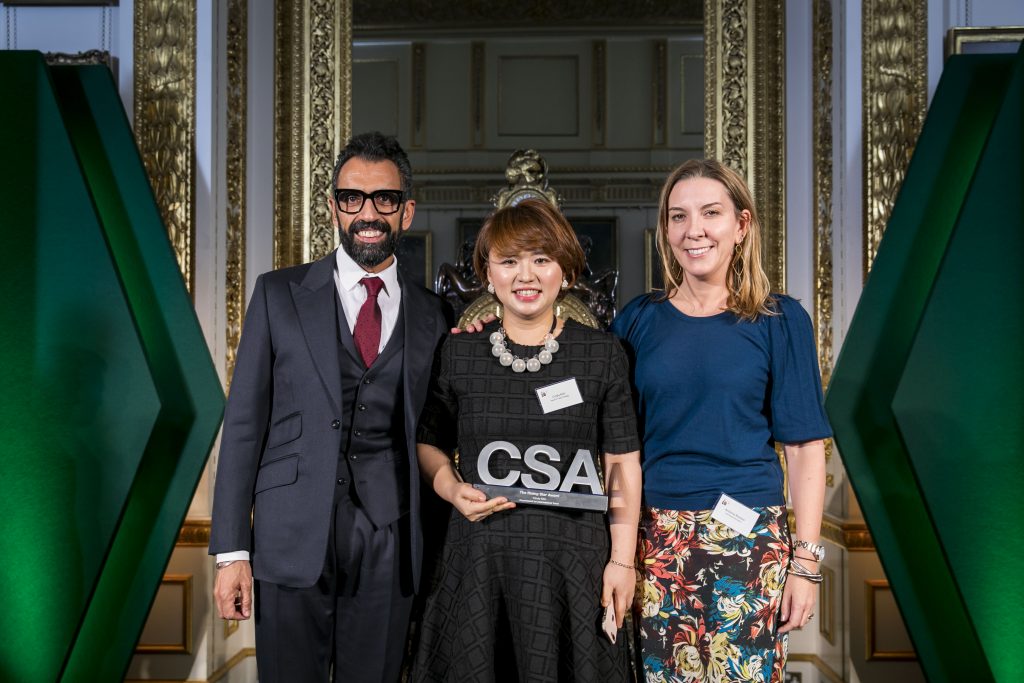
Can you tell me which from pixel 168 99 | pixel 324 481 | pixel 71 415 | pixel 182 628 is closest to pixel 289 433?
pixel 324 481

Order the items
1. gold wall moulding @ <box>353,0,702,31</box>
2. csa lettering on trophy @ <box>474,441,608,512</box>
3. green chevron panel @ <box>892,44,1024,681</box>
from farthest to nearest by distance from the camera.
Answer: gold wall moulding @ <box>353,0,702,31</box> < green chevron panel @ <box>892,44,1024,681</box> < csa lettering on trophy @ <box>474,441,608,512</box>

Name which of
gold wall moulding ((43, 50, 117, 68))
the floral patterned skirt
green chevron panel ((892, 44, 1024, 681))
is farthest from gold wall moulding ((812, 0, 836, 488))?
gold wall moulding ((43, 50, 117, 68))

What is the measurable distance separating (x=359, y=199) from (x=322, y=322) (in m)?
0.28

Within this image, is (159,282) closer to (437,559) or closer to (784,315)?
(437,559)

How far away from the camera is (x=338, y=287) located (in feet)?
6.13

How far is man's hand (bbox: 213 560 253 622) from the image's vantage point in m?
1.73

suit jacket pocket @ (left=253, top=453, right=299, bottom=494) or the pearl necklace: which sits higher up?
the pearl necklace

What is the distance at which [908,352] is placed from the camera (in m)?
2.55

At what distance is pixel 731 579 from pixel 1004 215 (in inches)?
61.0

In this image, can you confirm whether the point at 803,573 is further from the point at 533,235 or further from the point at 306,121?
the point at 306,121

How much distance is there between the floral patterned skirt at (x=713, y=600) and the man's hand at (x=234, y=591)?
0.81 metres

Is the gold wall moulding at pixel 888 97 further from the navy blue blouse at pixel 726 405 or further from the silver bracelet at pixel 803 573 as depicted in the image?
the silver bracelet at pixel 803 573

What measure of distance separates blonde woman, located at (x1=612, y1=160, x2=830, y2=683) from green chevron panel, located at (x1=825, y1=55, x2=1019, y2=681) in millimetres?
1097

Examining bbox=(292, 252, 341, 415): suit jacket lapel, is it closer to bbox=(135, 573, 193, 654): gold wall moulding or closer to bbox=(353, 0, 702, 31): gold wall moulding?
bbox=(135, 573, 193, 654): gold wall moulding
